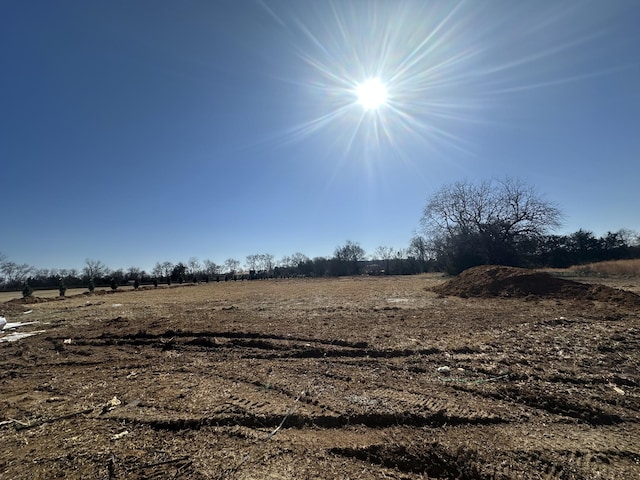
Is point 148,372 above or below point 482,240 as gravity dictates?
below

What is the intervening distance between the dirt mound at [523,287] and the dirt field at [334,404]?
3.69 metres

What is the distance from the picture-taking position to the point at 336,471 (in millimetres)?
2412

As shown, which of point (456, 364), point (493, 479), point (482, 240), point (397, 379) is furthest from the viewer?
point (482, 240)

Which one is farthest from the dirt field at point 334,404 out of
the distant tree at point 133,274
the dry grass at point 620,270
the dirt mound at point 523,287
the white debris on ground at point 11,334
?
the distant tree at point 133,274

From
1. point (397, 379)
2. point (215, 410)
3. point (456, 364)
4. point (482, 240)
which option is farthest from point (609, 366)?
point (482, 240)

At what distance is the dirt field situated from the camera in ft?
8.28

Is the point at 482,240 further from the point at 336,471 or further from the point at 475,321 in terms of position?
the point at 336,471

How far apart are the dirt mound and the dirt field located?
3.69m

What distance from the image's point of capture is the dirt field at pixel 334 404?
2.52 m

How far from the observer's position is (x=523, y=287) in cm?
1316

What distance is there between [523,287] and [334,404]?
524 inches

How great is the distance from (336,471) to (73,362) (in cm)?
621

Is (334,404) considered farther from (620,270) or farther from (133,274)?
(133,274)

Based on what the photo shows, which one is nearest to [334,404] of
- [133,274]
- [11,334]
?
[11,334]
